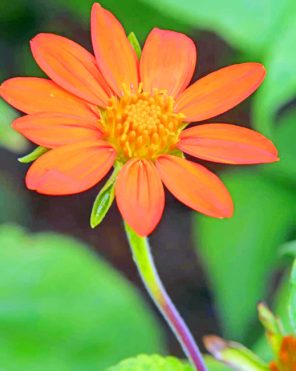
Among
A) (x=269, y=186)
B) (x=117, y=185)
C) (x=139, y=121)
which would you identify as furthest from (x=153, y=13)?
(x=117, y=185)

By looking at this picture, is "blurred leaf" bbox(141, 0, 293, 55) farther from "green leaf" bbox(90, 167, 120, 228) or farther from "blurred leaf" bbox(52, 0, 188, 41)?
"green leaf" bbox(90, 167, 120, 228)

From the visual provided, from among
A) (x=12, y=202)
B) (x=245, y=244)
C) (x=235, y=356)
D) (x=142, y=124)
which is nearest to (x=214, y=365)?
(x=235, y=356)

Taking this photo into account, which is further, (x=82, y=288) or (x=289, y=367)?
(x=82, y=288)

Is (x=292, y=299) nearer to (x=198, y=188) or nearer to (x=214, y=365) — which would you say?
(x=198, y=188)

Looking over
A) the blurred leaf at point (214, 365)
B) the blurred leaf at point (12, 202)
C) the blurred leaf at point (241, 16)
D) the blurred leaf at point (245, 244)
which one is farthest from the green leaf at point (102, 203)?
the blurred leaf at point (12, 202)

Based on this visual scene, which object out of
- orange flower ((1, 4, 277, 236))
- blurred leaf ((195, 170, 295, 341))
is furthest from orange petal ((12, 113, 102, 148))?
blurred leaf ((195, 170, 295, 341))

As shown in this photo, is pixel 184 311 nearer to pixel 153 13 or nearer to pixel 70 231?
pixel 70 231
